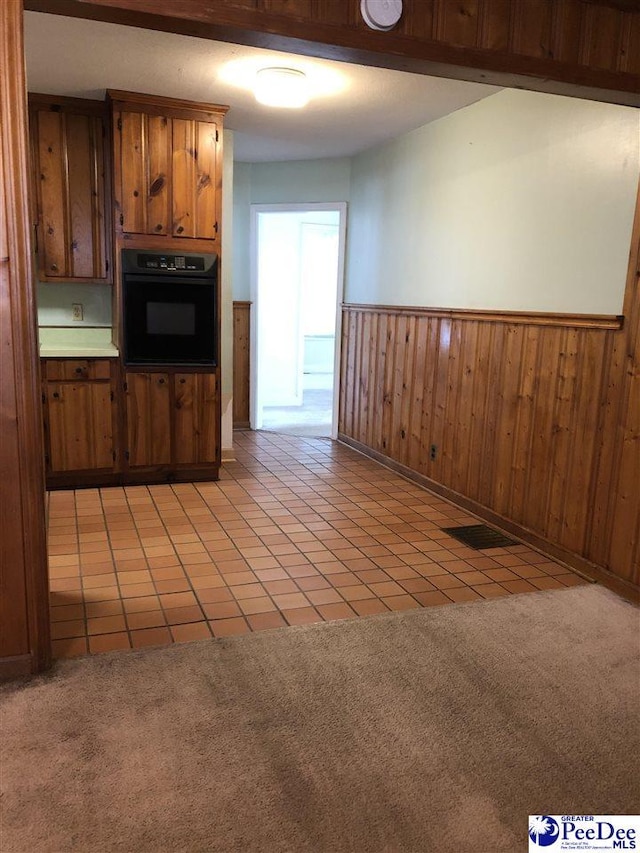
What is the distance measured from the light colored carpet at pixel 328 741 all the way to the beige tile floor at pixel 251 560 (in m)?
0.18

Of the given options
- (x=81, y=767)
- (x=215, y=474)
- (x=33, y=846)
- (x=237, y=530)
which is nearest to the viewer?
(x=33, y=846)

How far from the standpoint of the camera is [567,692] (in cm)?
220

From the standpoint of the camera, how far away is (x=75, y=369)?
4.11 m

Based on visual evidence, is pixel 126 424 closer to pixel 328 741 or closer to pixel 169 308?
pixel 169 308

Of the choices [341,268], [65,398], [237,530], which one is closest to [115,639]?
[237,530]

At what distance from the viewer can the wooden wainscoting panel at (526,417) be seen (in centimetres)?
293

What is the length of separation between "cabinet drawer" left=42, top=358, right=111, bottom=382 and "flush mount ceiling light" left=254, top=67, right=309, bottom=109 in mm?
1844

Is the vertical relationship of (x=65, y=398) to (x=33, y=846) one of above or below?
above

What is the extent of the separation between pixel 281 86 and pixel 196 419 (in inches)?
82.7

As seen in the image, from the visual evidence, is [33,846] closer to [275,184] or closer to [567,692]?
[567,692]

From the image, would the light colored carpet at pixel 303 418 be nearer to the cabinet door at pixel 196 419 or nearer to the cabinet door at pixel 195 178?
the cabinet door at pixel 196 419

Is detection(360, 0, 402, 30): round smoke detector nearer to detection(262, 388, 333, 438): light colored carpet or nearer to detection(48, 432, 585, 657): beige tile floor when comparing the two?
detection(48, 432, 585, 657): beige tile floor

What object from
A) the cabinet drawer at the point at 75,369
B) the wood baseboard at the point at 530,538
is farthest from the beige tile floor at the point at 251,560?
the cabinet drawer at the point at 75,369

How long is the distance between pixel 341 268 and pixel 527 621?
12.7 feet
